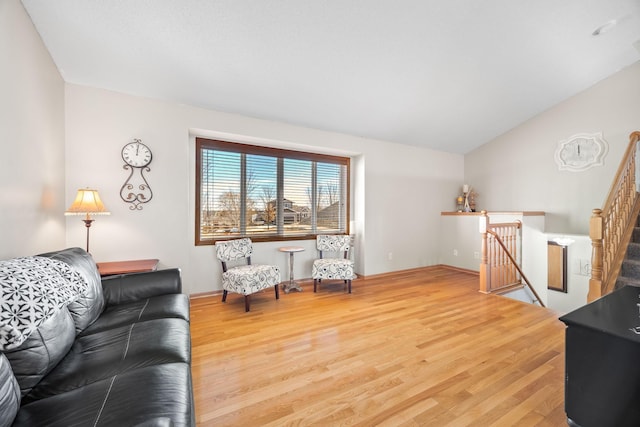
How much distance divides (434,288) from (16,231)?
4508mm

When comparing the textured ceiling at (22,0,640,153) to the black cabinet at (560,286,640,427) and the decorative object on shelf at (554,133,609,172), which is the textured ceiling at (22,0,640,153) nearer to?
the decorative object on shelf at (554,133,609,172)

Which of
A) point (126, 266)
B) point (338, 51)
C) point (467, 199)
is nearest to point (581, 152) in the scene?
point (467, 199)

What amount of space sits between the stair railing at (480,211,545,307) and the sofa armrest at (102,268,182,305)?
3.86 metres

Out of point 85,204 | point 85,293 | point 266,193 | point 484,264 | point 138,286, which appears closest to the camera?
point 85,293

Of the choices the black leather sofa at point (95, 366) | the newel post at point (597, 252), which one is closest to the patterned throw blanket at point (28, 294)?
the black leather sofa at point (95, 366)

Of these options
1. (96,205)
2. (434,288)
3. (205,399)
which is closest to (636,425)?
(205,399)

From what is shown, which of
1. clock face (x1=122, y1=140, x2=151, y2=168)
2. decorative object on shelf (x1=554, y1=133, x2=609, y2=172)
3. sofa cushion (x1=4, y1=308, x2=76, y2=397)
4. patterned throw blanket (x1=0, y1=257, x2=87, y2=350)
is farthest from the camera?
decorative object on shelf (x1=554, y1=133, x2=609, y2=172)

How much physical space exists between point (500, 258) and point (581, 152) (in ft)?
7.48

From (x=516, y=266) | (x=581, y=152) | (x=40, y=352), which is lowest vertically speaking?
(x=516, y=266)

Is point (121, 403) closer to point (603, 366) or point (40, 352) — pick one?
point (40, 352)

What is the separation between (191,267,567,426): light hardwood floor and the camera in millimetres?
1517

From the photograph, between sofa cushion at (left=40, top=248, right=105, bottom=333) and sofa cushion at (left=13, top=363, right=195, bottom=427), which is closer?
sofa cushion at (left=13, top=363, right=195, bottom=427)

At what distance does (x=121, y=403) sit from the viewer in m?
0.94

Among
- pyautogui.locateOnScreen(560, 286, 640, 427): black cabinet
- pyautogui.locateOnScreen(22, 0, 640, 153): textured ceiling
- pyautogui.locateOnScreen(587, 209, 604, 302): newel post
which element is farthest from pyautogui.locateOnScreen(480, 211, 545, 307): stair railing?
pyautogui.locateOnScreen(560, 286, 640, 427): black cabinet
